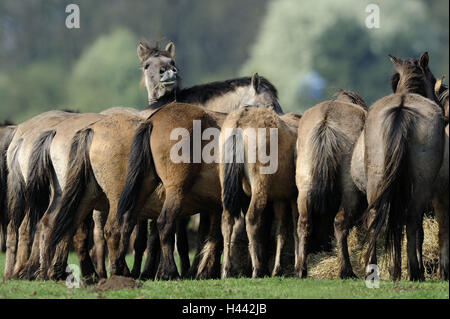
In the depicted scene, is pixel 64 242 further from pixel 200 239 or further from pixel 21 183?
pixel 200 239

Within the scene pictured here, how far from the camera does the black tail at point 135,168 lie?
36.3 ft

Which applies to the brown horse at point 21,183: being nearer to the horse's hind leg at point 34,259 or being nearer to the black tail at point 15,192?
the black tail at point 15,192

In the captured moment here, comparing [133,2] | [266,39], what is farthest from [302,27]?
[133,2]

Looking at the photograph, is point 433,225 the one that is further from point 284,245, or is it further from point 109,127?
point 109,127

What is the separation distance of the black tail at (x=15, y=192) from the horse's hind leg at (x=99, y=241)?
1.17 metres

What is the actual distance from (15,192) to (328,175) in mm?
5183

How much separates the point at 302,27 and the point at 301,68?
3048mm

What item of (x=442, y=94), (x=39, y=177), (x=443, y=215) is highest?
(x=442, y=94)

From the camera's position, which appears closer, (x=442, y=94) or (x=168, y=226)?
(x=168, y=226)

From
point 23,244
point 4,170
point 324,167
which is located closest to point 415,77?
point 324,167

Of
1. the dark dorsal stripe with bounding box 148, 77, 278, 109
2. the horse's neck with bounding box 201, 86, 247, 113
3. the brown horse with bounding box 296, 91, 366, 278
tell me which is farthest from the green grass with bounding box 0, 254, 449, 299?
the dark dorsal stripe with bounding box 148, 77, 278, 109

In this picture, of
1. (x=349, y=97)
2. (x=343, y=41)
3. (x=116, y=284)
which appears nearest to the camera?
(x=116, y=284)

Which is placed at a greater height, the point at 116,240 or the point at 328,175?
the point at 328,175

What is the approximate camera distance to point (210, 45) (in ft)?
159
